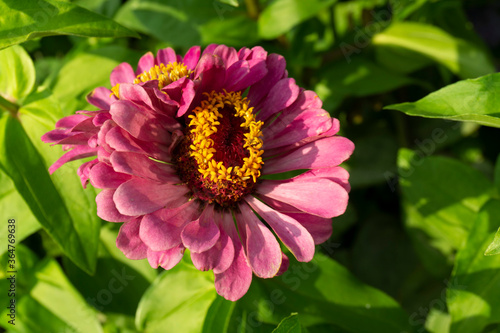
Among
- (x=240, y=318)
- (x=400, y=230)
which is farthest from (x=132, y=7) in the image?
(x=400, y=230)

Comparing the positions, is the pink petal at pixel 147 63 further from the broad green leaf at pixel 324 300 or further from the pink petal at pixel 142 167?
the broad green leaf at pixel 324 300

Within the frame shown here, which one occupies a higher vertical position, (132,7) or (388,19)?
(132,7)

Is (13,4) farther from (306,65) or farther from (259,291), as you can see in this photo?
(306,65)

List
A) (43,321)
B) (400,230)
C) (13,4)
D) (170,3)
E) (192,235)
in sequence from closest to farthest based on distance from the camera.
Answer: (192,235), (13,4), (43,321), (170,3), (400,230)

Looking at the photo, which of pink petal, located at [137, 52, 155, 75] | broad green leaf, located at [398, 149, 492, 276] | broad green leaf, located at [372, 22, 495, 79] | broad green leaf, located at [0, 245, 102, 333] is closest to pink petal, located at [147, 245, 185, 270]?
pink petal, located at [137, 52, 155, 75]

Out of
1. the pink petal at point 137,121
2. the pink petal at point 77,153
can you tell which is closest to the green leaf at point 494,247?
the pink petal at point 137,121

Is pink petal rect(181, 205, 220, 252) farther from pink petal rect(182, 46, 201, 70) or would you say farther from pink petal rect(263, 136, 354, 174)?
pink petal rect(182, 46, 201, 70)

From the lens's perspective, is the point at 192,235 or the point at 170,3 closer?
the point at 192,235
